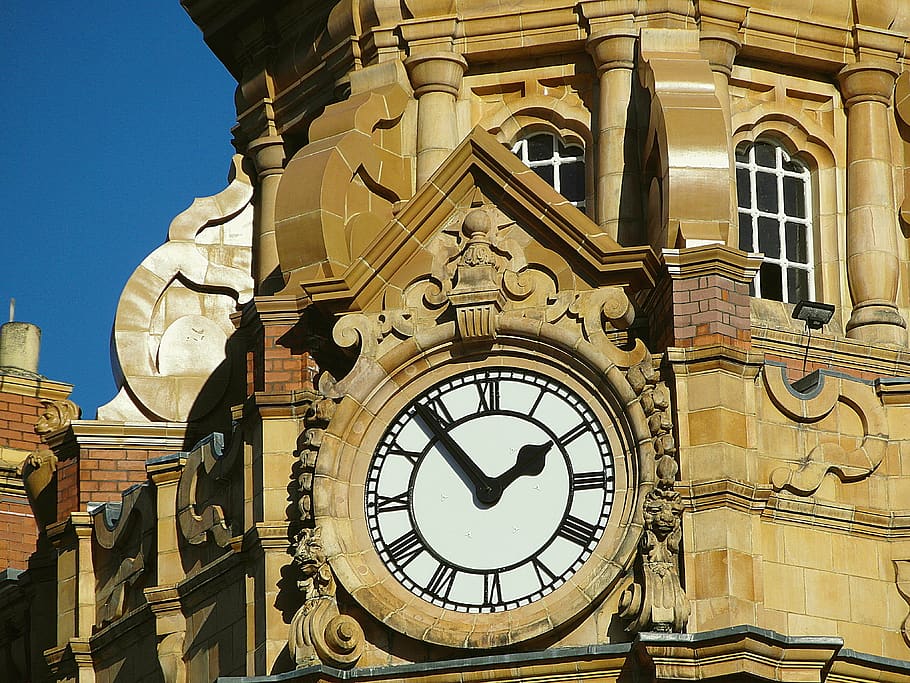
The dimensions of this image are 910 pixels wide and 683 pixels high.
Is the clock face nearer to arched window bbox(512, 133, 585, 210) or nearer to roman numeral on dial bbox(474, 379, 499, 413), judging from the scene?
roman numeral on dial bbox(474, 379, 499, 413)

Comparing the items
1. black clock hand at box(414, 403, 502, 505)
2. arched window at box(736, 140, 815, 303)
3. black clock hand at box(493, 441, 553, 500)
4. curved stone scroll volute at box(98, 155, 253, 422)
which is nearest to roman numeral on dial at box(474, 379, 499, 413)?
black clock hand at box(414, 403, 502, 505)

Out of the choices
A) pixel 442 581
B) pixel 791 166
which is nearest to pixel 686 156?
pixel 791 166

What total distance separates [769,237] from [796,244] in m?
0.37

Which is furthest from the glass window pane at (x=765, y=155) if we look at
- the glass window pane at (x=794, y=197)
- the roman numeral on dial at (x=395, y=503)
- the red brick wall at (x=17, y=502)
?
the red brick wall at (x=17, y=502)

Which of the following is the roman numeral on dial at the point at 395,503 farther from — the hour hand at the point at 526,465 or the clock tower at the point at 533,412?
the hour hand at the point at 526,465

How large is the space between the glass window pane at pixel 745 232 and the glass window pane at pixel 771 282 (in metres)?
0.28

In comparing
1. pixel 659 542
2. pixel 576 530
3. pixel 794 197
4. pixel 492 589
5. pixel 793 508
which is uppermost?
pixel 794 197

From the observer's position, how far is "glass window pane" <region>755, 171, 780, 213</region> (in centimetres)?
3534

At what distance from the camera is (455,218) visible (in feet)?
101

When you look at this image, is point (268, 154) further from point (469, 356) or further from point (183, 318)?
point (469, 356)

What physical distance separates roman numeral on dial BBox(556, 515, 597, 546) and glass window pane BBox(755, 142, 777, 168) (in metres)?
7.93

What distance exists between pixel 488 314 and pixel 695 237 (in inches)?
88.9

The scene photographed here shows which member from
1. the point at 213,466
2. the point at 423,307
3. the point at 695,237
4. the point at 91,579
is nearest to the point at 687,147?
the point at 695,237

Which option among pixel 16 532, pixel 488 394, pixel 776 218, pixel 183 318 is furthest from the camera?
pixel 16 532
